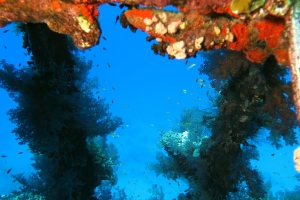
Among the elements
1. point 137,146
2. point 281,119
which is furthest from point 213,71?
point 137,146

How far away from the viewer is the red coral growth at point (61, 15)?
294cm

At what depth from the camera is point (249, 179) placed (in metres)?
6.02

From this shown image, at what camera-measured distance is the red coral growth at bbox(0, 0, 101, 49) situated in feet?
9.64

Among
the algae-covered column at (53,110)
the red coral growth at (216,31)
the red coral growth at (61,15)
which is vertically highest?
the algae-covered column at (53,110)

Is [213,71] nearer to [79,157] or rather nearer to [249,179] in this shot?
[249,179]

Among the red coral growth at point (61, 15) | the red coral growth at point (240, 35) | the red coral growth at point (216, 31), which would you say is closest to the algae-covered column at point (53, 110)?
the red coral growth at point (61, 15)

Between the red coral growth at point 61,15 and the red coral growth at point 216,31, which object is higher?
the red coral growth at point 61,15

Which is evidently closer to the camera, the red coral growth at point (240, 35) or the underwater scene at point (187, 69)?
the underwater scene at point (187, 69)

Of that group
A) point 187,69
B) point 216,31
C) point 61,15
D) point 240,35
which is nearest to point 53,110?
point 61,15

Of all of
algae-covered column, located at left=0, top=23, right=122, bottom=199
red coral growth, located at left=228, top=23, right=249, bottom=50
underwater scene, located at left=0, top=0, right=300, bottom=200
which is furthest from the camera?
→ algae-covered column, located at left=0, top=23, right=122, bottom=199

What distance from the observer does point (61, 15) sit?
3016 mm

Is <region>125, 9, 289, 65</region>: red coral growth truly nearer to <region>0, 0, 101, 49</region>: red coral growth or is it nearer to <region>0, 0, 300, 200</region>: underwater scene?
<region>0, 0, 300, 200</region>: underwater scene

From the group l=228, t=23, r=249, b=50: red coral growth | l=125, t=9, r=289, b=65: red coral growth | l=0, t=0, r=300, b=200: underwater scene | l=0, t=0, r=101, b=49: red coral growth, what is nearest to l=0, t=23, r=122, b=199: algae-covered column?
l=0, t=0, r=300, b=200: underwater scene

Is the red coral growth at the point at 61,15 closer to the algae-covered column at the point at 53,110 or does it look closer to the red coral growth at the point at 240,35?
the red coral growth at the point at 240,35
